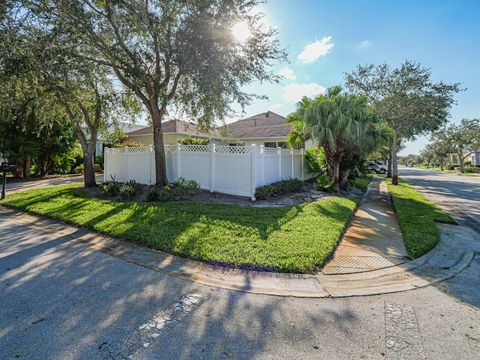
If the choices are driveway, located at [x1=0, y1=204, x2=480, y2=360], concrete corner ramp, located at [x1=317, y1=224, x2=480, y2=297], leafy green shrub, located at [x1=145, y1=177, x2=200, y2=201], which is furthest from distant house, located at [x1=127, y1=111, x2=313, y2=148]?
driveway, located at [x1=0, y1=204, x2=480, y2=360]

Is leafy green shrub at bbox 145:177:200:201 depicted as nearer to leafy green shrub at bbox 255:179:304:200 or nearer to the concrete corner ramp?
leafy green shrub at bbox 255:179:304:200

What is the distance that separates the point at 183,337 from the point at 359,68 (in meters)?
22.2

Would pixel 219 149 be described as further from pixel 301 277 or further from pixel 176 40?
pixel 301 277

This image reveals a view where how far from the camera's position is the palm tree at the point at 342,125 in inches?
413

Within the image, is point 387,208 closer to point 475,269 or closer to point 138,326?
point 475,269

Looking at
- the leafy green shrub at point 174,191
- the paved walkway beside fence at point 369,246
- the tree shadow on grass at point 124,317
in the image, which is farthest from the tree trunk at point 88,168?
the paved walkway beside fence at point 369,246

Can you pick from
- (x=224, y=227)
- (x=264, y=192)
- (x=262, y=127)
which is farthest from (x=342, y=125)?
(x=262, y=127)

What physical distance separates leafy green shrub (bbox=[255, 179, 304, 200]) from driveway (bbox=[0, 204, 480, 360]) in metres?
5.62

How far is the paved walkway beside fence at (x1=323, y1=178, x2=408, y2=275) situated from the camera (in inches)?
172

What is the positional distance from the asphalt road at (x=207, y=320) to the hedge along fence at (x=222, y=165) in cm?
581

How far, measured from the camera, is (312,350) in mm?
2410

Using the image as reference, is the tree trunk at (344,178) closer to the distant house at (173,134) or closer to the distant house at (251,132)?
the distant house at (251,132)

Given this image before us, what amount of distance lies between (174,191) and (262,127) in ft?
46.3

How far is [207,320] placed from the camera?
112 inches
